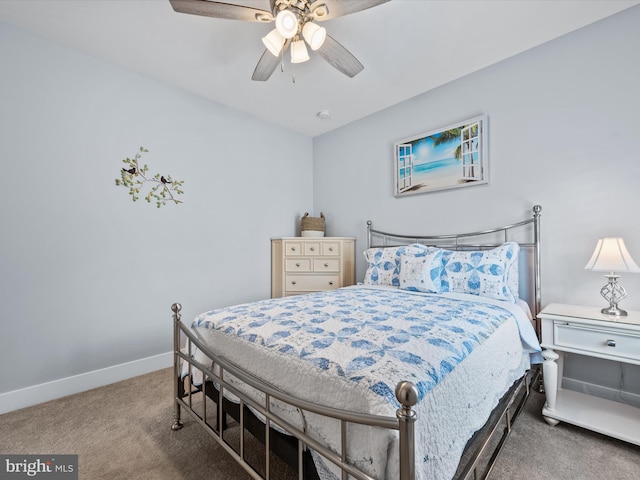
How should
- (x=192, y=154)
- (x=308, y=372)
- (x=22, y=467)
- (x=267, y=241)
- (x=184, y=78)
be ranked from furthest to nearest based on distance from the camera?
1. (x=267, y=241)
2. (x=192, y=154)
3. (x=184, y=78)
4. (x=22, y=467)
5. (x=308, y=372)

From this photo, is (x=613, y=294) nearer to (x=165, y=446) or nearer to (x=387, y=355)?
(x=387, y=355)

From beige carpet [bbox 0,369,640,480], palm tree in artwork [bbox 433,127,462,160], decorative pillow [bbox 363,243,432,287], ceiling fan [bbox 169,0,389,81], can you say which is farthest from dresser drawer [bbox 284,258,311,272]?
ceiling fan [bbox 169,0,389,81]

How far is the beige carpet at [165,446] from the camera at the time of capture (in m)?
1.48

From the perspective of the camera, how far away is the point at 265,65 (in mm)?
2102

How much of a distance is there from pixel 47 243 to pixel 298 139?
295cm

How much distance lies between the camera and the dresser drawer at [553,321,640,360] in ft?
5.41

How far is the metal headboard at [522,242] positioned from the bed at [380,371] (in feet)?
0.04

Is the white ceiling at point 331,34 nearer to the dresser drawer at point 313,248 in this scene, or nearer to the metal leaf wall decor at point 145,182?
the metal leaf wall decor at point 145,182

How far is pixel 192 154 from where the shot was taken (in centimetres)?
306

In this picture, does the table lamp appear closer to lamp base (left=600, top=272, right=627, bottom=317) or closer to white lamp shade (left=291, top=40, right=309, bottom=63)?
lamp base (left=600, top=272, right=627, bottom=317)

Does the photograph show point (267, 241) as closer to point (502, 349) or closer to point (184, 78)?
point (184, 78)

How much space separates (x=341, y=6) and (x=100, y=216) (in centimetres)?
239

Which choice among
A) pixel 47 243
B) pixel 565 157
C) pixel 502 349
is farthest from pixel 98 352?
pixel 565 157

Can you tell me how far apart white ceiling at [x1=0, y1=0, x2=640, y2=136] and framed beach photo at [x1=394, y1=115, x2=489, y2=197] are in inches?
19.6
